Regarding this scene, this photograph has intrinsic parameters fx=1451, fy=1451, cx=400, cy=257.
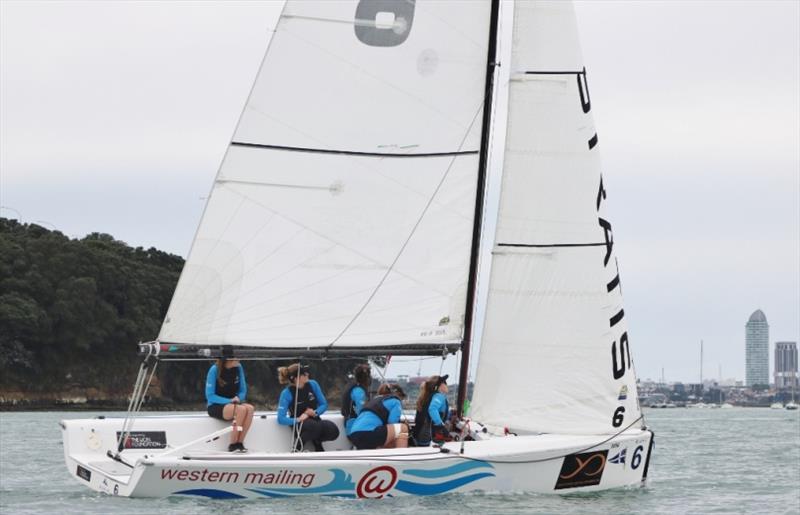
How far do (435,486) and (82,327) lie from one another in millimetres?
58296

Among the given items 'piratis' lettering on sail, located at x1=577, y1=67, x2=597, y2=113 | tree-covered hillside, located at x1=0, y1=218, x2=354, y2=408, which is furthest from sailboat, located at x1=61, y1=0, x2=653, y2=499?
tree-covered hillside, located at x1=0, y1=218, x2=354, y2=408

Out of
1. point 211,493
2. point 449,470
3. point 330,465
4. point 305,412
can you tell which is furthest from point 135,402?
point 449,470

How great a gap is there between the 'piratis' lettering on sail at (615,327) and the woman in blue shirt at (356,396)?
3068mm

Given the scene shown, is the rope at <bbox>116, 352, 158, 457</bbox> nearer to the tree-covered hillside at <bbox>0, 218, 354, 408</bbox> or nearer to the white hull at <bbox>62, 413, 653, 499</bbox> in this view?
the white hull at <bbox>62, 413, 653, 499</bbox>

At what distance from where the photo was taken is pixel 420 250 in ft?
57.8

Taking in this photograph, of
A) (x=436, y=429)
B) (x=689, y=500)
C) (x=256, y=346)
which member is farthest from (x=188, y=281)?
(x=689, y=500)

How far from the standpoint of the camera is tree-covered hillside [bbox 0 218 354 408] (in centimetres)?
7106

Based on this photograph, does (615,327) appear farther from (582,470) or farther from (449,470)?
(449,470)

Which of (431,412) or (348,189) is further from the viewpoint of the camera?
(348,189)

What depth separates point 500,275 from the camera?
18.2 meters

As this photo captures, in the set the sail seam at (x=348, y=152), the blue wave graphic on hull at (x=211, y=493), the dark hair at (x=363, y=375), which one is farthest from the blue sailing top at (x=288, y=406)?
the sail seam at (x=348, y=152)

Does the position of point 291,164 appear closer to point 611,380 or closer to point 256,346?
point 256,346

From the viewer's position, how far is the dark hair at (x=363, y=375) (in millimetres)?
17345

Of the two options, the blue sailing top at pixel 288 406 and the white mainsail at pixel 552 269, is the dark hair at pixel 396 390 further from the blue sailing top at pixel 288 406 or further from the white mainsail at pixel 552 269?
the white mainsail at pixel 552 269
